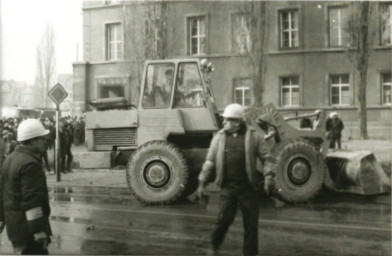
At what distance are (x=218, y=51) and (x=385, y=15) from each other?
7194 millimetres

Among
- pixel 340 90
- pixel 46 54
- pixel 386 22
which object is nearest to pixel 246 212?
pixel 46 54

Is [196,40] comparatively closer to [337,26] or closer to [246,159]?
[337,26]

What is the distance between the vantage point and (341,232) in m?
7.22

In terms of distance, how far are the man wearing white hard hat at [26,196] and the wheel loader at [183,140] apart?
5131mm

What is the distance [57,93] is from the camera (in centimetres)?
903

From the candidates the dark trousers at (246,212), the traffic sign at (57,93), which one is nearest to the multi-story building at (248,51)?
the traffic sign at (57,93)

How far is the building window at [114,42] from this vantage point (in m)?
8.85

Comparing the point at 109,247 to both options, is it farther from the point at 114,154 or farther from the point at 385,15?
the point at 385,15

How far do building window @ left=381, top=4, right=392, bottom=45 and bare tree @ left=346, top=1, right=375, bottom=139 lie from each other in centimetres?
42

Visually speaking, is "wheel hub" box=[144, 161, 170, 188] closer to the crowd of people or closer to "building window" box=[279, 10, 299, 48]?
the crowd of people

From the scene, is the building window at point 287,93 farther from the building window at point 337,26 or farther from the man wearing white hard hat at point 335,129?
the building window at point 337,26

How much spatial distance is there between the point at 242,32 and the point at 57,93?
5.23 meters

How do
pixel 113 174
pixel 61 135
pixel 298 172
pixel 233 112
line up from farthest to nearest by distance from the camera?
1. pixel 113 174
2. pixel 61 135
3. pixel 298 172
4. pixel 233 112

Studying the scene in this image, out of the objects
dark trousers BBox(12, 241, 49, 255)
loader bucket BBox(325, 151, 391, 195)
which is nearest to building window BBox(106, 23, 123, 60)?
loader bucket BBox(325, 151, 391, 195)
